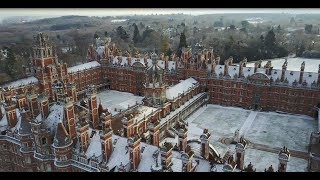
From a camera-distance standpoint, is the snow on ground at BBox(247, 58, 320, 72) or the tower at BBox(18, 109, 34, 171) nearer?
the tower at BBox(18, 109, 34, 171)

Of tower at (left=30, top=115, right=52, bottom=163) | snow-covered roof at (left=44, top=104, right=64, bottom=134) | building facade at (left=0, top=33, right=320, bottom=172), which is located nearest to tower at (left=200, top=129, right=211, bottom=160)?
building facade at (left=0, top=33, right=320, bottom=172)

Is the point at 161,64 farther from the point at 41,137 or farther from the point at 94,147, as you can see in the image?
the point at 41,137

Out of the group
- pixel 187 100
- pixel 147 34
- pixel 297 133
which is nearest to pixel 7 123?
pixel 187 100

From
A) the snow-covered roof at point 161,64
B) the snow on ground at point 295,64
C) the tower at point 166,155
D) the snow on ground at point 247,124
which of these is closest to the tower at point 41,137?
the tower at point 166,155

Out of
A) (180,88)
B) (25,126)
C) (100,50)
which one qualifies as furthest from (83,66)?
(25,126)

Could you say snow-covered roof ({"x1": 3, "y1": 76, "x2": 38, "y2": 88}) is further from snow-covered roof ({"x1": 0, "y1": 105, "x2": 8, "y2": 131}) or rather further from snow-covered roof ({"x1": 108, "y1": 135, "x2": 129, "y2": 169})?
snow-covered roof ({"x1": 108, "y1": 135, "x2": 129, "y2": 169})
